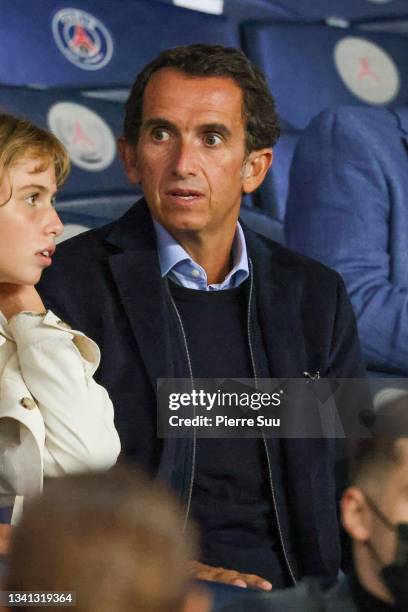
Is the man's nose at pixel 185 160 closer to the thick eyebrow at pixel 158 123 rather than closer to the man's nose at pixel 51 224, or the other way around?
the thick eyebrow at pixel 158 123

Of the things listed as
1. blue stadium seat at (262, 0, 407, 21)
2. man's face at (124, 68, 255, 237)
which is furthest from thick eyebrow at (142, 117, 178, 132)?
blue stadium seat at (262, 0, 407, 21)

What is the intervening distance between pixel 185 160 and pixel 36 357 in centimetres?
44

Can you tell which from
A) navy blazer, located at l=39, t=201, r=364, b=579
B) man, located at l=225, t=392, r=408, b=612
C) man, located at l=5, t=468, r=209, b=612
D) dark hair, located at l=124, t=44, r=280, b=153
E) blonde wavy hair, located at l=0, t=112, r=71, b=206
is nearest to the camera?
man, located at l=5, t=468, r=209, b=612

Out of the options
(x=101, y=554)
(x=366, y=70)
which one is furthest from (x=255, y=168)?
(x=101, y=554)

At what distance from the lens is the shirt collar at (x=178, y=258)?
6.31 ft

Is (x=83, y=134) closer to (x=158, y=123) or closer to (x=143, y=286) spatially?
(x=158, y=123)

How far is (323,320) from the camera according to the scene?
2.00m

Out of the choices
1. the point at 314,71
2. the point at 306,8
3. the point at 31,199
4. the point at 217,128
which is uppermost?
the point at 306,8

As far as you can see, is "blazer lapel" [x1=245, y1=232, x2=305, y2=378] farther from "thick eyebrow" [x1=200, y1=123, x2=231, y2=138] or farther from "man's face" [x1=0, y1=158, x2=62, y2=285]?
"man's face" [x1=0, y1=158, x2=62, y2=285]

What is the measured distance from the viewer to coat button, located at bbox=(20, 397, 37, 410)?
163 cm

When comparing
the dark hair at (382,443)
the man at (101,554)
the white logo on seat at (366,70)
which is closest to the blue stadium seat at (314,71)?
the white logo on seat at (366,70)

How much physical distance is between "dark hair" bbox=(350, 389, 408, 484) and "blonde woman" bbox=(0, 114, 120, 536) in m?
0.37

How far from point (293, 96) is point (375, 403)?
0.56 m

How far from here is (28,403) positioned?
1633mm
